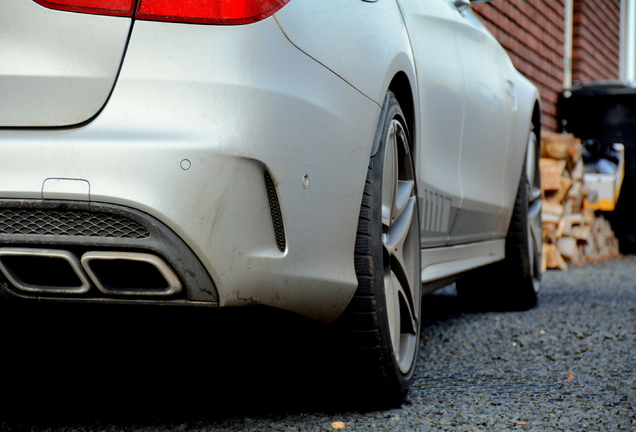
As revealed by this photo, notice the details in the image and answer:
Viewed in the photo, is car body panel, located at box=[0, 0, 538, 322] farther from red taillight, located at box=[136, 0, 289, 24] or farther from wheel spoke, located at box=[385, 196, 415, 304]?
wheel spoke, located at box=[385, 196, 415, 304]

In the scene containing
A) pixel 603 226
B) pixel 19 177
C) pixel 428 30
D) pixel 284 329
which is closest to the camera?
pixel 19 177

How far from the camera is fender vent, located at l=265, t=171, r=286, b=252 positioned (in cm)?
174

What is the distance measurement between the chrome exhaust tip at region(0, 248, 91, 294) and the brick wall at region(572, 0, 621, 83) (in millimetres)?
10417

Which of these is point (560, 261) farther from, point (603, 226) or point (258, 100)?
point (258, 100)

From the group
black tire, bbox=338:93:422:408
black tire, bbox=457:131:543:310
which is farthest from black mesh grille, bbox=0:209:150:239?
black tire, bbox=457:131:543:310


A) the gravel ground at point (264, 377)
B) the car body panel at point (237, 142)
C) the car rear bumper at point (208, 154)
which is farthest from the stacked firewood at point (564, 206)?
the car rear bumper at point (208, 154)

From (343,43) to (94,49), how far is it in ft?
1.79

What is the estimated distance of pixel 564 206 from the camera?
303 inches

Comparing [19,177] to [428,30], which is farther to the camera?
[428,30]

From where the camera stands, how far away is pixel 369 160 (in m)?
2.06

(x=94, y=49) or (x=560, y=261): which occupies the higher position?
(x=94, y=49)

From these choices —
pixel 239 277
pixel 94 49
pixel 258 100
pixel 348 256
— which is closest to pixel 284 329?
pixel 348 256

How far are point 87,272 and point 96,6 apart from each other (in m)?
0.50

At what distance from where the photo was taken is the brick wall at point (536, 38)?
7496 mm
